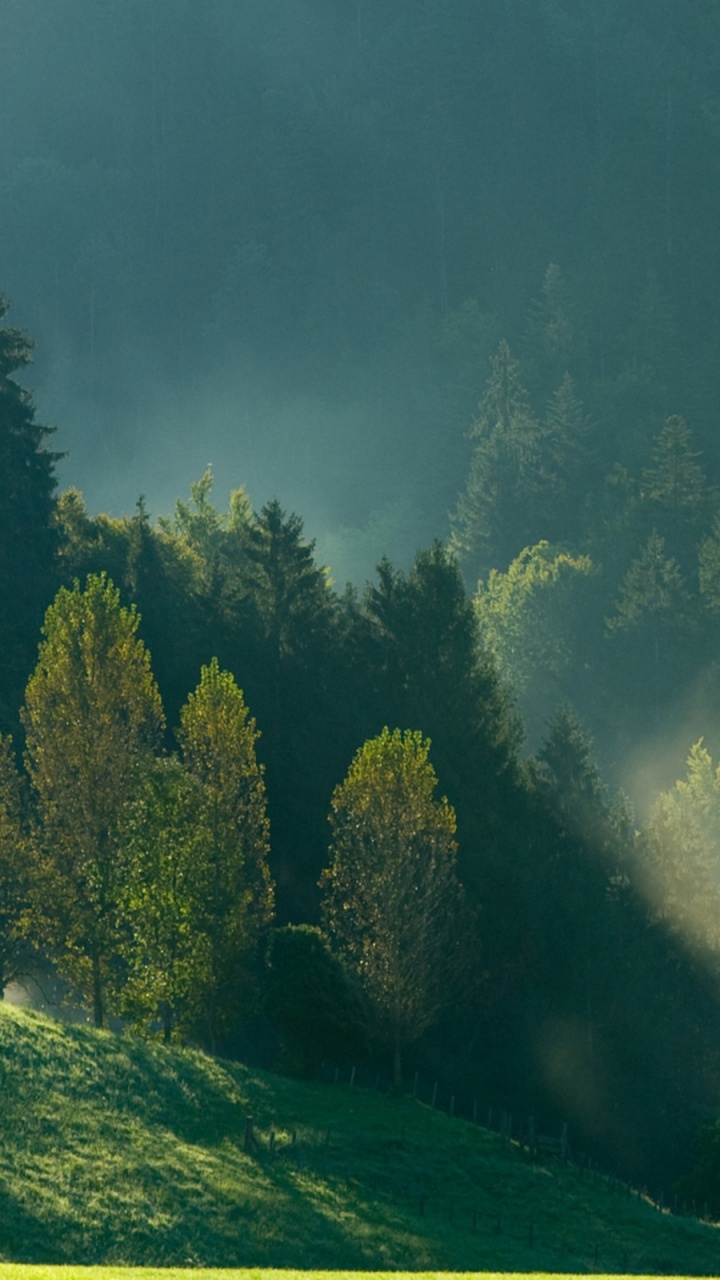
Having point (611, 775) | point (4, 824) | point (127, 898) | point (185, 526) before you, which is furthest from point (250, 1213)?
point (611, 775)

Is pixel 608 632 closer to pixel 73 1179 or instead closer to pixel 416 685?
pixel 416 685

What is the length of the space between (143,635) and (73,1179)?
42.2 metres

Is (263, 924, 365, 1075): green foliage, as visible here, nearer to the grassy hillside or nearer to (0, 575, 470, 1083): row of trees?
(0, 575, 470, 1083): row of trees

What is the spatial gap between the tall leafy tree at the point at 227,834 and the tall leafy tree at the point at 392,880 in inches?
118

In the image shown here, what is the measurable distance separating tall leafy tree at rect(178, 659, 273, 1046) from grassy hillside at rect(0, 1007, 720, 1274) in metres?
5.02

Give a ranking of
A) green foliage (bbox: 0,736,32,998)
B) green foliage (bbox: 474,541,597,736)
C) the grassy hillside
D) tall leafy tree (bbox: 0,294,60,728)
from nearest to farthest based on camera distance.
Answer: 1. the grassy hillside
2. green foliage (bbox: 0,736,32,998)
3. tall leafy tree (bbox: 0,294,60,728)
4. green foliage (bbox: 474,541,597,736)

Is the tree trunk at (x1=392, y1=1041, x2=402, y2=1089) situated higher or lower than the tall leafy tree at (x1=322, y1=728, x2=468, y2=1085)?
lower

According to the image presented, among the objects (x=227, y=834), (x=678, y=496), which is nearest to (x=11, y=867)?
(x=227, y=834)

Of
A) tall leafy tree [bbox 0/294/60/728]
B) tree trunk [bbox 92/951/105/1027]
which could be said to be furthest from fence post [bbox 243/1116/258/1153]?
tall leafy tree [bbox 0/294/60/728]

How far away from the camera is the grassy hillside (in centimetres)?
4353

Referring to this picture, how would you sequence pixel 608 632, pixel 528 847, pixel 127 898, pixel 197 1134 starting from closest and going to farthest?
pixel 197 1134 → pixel 127 898 → pixel 528 847 → pixel 608 632

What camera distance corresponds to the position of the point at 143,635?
85.2 metres

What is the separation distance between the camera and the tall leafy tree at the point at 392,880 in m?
65.2

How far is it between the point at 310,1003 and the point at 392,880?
577 cm
